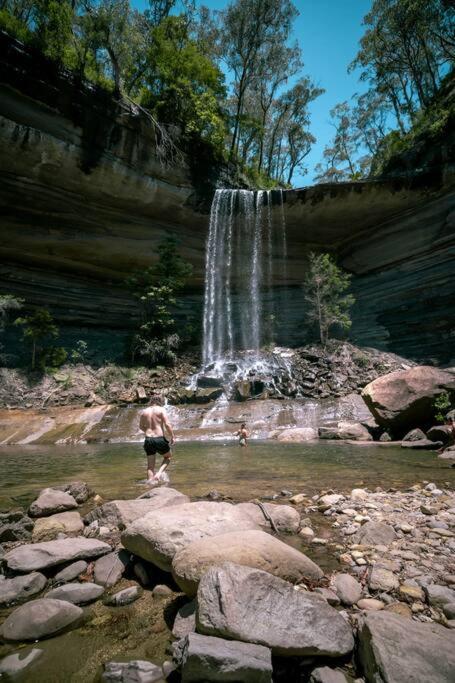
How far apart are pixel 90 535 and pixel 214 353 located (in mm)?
20980

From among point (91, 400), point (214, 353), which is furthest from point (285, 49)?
point (91, 400)

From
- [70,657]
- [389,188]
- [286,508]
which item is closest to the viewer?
[70,657]

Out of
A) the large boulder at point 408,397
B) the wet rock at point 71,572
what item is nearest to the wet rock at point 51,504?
the wet rock at point 71,572

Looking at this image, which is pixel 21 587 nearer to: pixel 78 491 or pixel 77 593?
pixel 77 593

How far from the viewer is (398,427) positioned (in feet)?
34.2

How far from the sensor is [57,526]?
3.52 meters

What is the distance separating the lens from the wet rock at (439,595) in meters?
2.04

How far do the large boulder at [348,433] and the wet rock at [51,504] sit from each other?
8.82 meters

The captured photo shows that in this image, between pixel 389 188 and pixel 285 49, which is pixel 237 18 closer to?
pixel 285 49

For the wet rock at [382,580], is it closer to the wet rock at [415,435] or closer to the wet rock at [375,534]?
the wet rock at [375,534]

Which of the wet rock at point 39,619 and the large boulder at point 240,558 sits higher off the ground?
the large boulder at point 240,558

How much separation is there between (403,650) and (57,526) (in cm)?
319

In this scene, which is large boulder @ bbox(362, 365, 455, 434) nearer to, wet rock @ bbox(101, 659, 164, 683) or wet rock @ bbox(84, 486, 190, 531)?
wet rock @ bbox(84, 486, 190, 531)

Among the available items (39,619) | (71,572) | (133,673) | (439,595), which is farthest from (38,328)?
(439,595)
